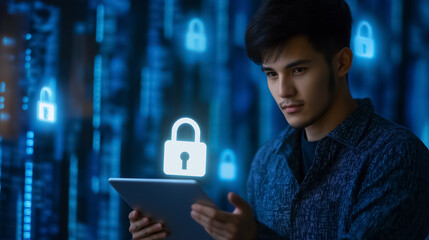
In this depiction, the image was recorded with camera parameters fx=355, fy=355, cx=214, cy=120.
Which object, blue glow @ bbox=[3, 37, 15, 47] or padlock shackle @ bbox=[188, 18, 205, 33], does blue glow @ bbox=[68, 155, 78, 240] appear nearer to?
blue glow @ bbox=[3, 37, 15, 47]

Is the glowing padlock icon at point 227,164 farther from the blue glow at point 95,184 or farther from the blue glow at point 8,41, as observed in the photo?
the blue glow at point 8,41

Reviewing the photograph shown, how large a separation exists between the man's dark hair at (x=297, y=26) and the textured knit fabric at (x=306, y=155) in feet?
0.89

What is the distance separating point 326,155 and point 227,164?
2.12 ft

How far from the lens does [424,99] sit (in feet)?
6.68

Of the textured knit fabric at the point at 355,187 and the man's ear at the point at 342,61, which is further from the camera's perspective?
the man's ear at the point at 342,61

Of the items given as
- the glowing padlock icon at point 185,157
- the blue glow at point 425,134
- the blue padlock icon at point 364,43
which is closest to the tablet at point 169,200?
the glowing padlock icon at point 185,157

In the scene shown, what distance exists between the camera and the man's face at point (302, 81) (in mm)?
958

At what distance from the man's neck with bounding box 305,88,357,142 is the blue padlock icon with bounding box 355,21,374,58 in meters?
0.91

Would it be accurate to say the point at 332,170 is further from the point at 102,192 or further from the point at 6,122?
the point at 6,122

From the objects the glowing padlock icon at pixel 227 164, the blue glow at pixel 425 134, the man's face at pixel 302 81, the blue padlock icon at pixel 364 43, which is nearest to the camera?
the man's face at pixel 302 81

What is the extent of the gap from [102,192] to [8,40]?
69 centimetres

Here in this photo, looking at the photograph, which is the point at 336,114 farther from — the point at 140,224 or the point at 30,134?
the point at 30,134

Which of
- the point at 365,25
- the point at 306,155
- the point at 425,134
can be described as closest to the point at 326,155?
the point at 306,155

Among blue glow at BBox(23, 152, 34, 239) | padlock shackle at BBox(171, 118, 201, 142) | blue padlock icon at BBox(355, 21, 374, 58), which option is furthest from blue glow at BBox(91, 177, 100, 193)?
blue padlock icon at BBox(355, 21, 374, 58)
